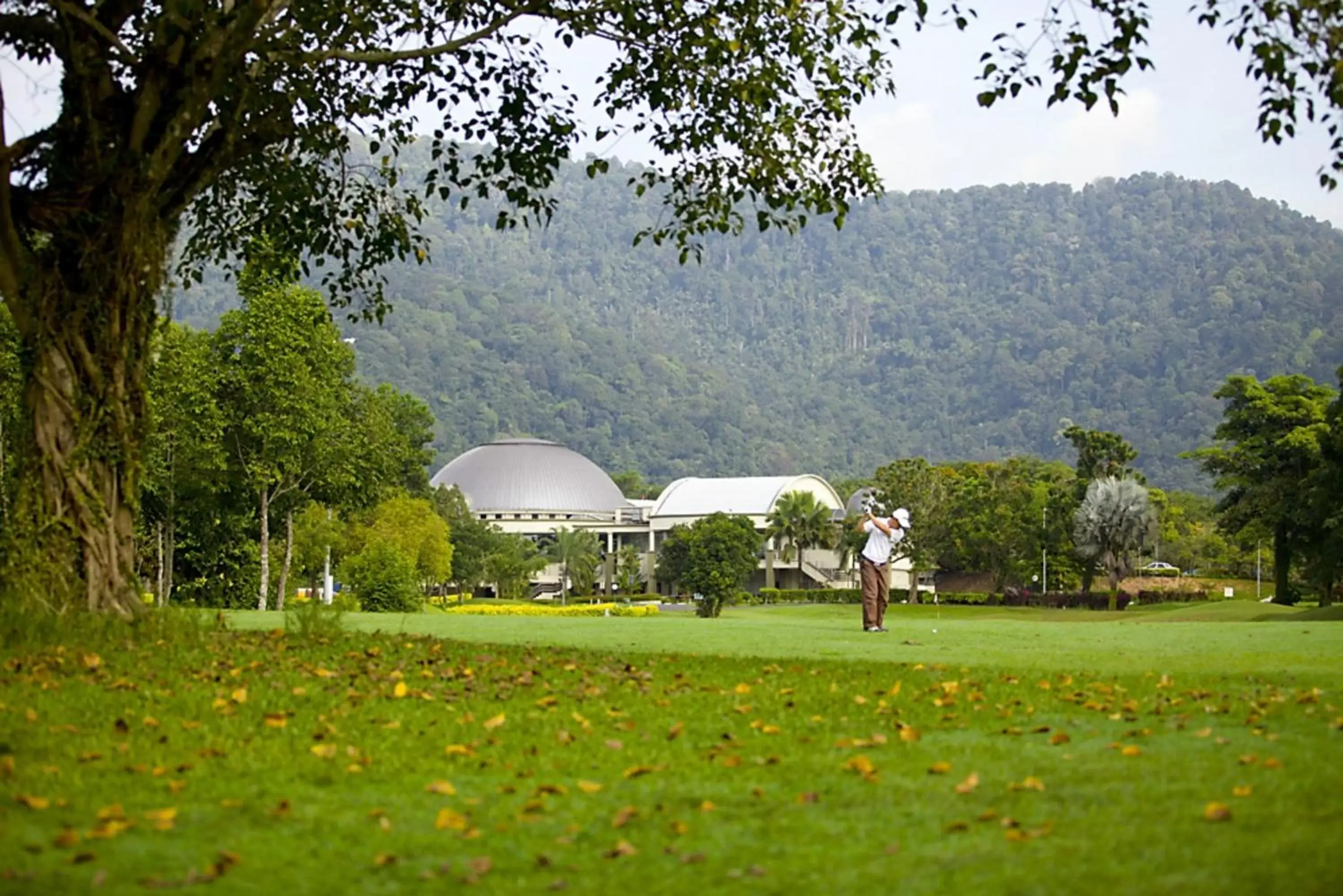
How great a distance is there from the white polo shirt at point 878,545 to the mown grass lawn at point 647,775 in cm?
588

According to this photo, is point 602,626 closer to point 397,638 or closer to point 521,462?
point 397,638

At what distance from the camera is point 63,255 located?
1382 cm

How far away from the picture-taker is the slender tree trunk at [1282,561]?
57.1 meters

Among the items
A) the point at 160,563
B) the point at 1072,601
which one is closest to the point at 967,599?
the point at 1072,601

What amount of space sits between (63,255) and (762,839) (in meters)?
10.3

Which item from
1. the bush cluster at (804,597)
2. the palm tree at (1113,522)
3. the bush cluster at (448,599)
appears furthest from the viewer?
the bush cluster at (804,597)

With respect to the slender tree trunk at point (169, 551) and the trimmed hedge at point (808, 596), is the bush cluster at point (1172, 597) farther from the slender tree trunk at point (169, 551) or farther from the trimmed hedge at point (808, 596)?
the slender tree trunk at point (169, 551)

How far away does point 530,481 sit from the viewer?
16038 cm

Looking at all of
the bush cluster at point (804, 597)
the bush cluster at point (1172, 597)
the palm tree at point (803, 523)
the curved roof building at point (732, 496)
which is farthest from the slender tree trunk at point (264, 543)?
the curved roof building at point (732, 496)

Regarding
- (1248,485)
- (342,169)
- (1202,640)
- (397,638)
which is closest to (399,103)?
(342,169)

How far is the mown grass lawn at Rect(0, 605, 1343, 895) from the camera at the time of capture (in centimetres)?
546

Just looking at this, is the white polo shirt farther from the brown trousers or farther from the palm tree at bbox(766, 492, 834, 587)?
the palm tree at bbox(766, 492, 834, 587)

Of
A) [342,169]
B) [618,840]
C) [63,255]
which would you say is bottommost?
[618,840]

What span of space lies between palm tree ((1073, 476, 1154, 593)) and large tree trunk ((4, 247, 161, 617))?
60833mm
